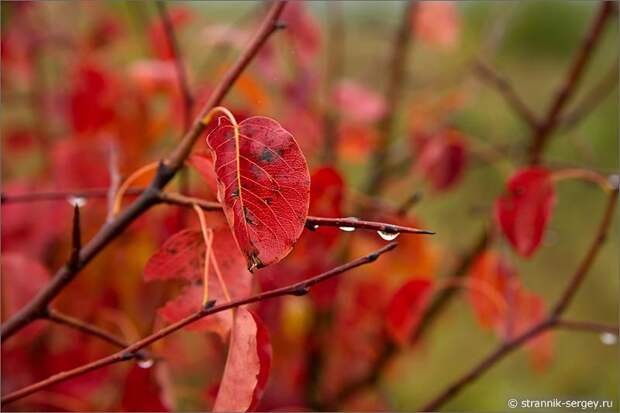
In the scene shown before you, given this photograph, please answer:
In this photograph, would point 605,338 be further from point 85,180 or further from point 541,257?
point 541,257

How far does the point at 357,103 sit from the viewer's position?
1353 mm

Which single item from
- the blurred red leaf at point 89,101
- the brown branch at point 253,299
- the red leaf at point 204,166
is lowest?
the blurred red leaf at point 89,101

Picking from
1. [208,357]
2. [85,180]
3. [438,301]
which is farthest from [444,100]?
[208,357]

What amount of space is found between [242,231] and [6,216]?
638 millimetres

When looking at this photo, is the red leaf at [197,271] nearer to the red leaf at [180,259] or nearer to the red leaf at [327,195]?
the red leaf at [180,259]

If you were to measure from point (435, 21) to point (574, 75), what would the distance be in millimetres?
484

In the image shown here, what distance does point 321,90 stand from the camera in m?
1.73

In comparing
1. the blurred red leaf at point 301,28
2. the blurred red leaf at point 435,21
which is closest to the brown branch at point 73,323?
the blurred red leaf at point 301,28

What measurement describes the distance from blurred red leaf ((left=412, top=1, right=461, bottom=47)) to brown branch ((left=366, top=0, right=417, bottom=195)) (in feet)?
0.25

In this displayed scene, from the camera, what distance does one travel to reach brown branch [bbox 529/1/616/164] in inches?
39.2

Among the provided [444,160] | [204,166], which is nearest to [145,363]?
[204,166]

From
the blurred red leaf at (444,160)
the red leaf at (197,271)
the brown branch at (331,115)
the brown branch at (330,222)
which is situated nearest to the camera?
the brown branch at (330,222)

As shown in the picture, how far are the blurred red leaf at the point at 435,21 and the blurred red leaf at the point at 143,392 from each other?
38.4 inches

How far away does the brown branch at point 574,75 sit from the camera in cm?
100
